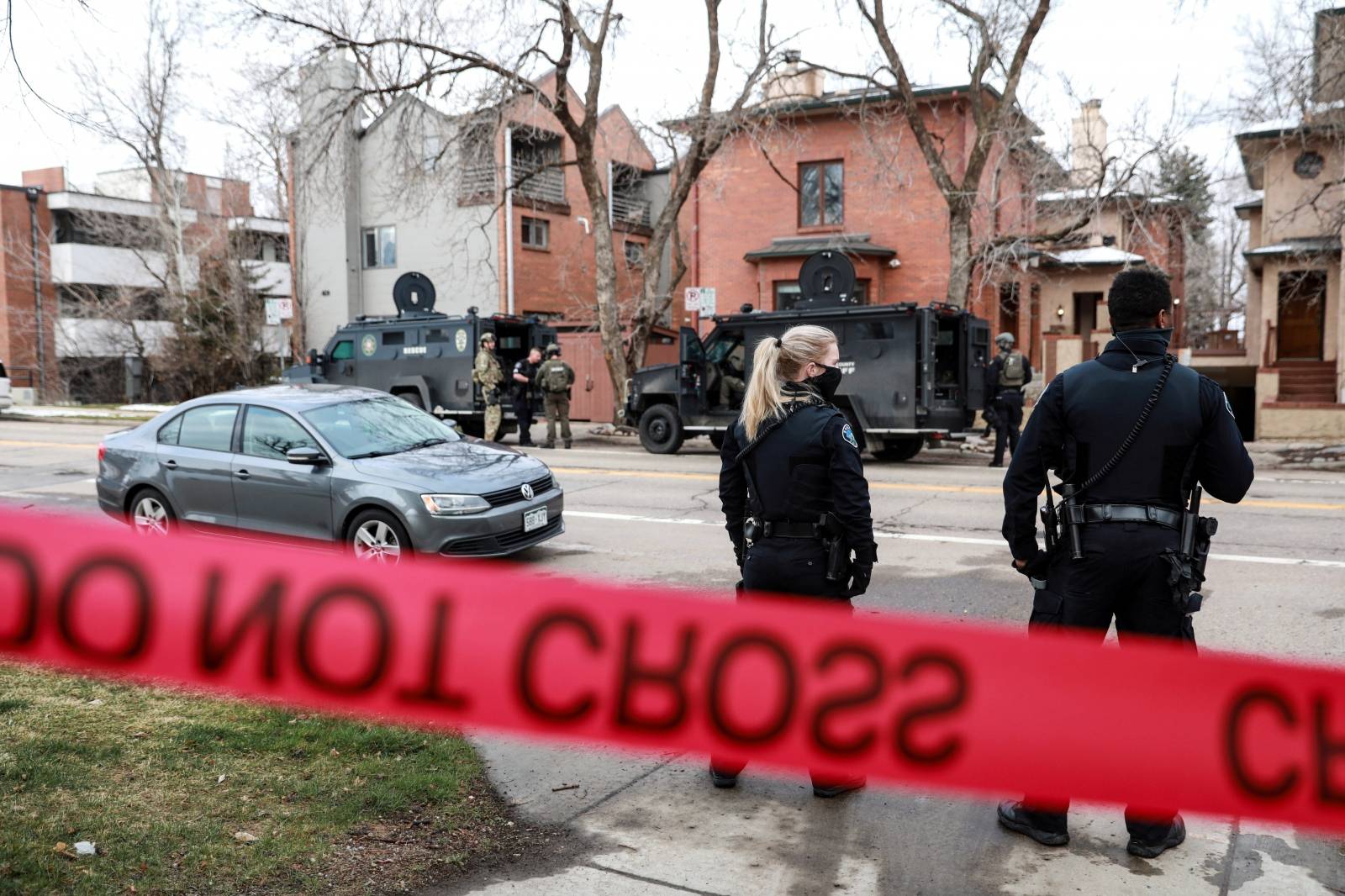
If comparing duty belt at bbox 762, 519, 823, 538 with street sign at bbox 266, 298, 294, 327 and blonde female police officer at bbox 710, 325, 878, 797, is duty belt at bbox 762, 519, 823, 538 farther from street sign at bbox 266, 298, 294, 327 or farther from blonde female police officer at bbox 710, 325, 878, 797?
street sign at bbox 266, 298, 294, 327

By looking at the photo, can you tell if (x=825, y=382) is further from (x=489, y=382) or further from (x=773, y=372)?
(x=489, y=382)

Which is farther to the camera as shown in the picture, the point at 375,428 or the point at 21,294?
the point at 21,294

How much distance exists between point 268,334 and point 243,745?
35.5 meters

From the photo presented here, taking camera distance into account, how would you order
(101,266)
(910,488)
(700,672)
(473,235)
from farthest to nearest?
(101,266) < (473,235) < (910,488) < (700,672)

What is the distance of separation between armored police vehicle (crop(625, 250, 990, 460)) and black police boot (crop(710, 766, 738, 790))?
1070 centimetres

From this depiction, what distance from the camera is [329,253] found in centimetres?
3572

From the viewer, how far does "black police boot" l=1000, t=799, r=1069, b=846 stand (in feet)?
12.6

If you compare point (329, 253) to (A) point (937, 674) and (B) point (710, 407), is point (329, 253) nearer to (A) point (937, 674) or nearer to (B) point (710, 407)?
(B) point (710, 407)

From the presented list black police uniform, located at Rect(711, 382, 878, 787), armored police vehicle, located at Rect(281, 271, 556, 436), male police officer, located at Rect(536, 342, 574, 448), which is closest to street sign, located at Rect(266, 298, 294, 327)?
armored police vehicle, located at Rect(281, 271, 556, 436)

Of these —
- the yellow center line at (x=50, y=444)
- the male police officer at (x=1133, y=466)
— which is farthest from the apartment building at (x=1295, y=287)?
the yellow center line at (x=50, y=444)

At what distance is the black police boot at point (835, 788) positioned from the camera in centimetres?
423

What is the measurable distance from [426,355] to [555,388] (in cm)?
263

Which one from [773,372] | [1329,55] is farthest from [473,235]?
[773,372]

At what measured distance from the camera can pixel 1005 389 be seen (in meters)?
16.1
